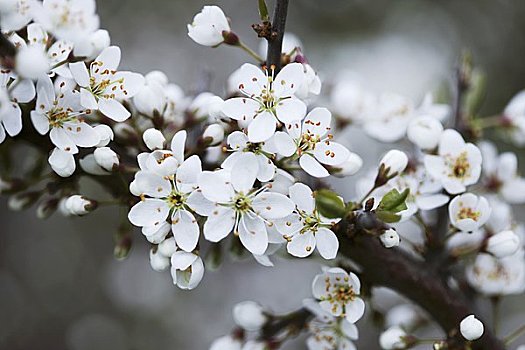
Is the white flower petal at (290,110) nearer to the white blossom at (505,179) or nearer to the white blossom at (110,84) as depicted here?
the white blossom at (110,84)

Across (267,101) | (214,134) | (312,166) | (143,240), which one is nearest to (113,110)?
(214,134)

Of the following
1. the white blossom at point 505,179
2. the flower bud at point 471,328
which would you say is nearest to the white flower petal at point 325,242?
the flower bud at point 471,328

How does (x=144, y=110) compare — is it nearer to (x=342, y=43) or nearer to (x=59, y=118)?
(x=59, y=118)

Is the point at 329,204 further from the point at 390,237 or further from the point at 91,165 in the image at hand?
the point at 91,165

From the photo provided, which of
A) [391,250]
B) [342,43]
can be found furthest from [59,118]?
[342,43]

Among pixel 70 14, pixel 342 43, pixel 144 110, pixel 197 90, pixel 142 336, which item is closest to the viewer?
pixel 70 14

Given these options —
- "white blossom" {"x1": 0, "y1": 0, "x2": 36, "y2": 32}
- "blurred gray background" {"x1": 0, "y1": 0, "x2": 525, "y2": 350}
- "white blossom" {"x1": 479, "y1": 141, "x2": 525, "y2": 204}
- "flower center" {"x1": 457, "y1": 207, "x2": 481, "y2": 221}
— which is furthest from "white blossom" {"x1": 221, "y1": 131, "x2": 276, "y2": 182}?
"blurred gray background" {"x1": 0, "y1": 0, "x2": 525, "y2": 350}
